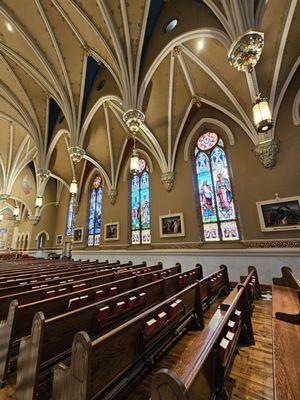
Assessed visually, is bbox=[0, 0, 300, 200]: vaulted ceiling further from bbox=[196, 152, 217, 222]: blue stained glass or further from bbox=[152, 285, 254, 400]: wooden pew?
bbox=[152, 285, 254, 400]: wooden pew

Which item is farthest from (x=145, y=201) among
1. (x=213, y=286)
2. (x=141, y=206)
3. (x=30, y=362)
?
(x=30, y=362)

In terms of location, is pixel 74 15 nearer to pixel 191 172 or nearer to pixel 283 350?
pixel 191 172

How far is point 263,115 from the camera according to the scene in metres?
3.42

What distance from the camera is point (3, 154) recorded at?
14.0m

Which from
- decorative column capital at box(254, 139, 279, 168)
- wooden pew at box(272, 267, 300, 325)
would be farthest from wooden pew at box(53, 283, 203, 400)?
decorative column capital at box(254, 139, 279, 168)

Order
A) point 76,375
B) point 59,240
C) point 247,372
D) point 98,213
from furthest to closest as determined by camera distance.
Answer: point 59,240, point 98,213, point 247,372, point 76,375

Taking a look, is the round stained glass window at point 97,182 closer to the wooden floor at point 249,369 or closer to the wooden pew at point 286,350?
the wooden floor at point 249,369

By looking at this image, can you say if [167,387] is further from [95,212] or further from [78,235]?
[78,235]

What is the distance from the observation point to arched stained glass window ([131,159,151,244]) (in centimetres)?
923

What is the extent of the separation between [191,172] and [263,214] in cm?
330

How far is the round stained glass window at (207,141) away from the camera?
769 centimetres

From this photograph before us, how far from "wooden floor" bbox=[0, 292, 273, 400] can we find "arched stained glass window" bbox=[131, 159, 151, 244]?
660 centimetres

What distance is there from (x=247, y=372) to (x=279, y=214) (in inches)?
199

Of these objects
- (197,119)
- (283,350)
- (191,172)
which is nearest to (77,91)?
(197,119)
